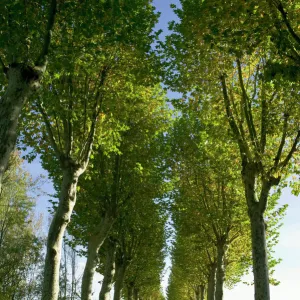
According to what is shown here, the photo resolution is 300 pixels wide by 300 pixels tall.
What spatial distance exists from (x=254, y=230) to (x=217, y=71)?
5.21m

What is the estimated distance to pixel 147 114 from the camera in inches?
723

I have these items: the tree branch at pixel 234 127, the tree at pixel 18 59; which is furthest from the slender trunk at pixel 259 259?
the tree at pixel 18 59

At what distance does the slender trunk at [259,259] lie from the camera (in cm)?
1016

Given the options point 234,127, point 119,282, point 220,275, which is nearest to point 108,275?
point 119,282

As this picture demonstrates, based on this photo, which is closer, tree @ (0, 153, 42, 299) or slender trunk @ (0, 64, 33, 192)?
slender trunk @ (0, 64, 33, 192)

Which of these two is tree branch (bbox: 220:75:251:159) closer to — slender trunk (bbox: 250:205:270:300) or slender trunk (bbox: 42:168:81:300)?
slender trunk (bbox: 250:205:270:300)

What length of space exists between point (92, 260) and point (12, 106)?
10.5 metres

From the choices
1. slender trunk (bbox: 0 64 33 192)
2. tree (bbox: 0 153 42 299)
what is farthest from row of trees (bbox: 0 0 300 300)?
tree (bbox: 0 153 42 299)

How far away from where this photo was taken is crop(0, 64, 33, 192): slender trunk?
6.52m

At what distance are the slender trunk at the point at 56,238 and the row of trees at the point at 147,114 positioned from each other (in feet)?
0.10

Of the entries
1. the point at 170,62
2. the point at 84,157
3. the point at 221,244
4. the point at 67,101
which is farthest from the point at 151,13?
the point at 221,244

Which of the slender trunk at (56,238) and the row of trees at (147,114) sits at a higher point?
the row of trees at (147,114)

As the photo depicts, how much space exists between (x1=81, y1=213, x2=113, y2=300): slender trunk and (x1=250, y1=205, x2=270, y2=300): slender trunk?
757 centimetres

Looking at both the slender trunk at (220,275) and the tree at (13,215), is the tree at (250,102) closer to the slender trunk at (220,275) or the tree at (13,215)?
the slender trunk at (220,275)
